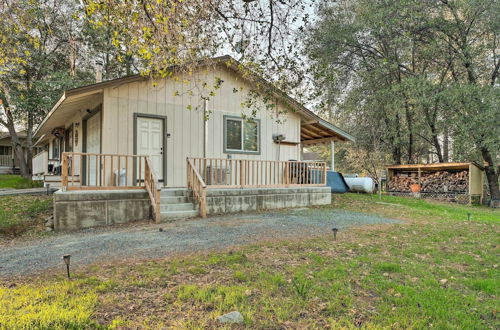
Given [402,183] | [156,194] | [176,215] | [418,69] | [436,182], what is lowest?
[176,215]

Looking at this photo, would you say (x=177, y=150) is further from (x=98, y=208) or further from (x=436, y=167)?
(x=436, y=167)

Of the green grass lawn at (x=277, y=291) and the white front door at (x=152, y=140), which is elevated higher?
the white front door at (x=152, y=140)

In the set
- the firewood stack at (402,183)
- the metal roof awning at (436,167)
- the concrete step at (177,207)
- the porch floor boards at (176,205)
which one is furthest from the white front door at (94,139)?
the firewood stack at (402,183)

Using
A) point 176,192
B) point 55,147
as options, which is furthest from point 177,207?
point 55,147

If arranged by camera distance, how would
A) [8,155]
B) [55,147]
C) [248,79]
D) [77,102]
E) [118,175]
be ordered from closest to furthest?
[118,175]
[248,79]
[77,102]
[55,147]
[8,155]

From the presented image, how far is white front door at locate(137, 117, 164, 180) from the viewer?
853 centimetres

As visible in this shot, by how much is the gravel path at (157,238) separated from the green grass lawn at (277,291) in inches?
20.9

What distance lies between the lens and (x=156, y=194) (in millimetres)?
6797

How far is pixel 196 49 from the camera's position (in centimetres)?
559

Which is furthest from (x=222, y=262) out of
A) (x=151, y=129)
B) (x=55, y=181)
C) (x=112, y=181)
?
(x=55, y=181)

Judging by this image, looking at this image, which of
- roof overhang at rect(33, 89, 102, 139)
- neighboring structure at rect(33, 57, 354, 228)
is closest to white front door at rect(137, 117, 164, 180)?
neighboring structure at rect(33, 57, 354, 228)

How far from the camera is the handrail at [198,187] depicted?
7445 mm

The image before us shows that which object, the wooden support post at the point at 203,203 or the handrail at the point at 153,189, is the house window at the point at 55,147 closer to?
the handrail at the point at 153,189

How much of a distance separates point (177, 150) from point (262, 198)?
9.42ft
